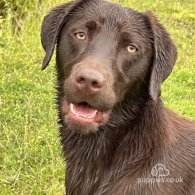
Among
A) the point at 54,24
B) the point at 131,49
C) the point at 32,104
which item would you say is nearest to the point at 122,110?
the point at 131,49

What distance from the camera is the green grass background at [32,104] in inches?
199

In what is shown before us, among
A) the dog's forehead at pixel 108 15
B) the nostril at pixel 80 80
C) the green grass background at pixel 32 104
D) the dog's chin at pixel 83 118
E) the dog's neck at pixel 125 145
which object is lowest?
the green grass background at pixel 32 104

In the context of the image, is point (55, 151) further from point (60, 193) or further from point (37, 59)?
point (37, 59)

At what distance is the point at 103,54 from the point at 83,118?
46cm

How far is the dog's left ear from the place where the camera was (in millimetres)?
3621

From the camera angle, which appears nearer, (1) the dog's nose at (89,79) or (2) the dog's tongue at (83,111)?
(1) the dog's nose at (89,79)

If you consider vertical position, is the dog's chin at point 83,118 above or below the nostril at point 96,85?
below

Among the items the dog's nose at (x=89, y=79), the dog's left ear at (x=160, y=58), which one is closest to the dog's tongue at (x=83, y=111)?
Answer: the dog's nose at (x=89, y=79)

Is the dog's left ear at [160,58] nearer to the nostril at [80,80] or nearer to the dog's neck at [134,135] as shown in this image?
the dog's neck at [134,135]

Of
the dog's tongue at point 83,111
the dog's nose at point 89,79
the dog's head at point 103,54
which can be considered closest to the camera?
the dog's nose at point 89,79

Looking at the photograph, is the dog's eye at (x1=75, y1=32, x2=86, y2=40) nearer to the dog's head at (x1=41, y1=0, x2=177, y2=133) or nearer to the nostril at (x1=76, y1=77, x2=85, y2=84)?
the dog's head at (x1=41, y1=0, x2=177, y2=133)

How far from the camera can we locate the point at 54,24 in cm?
380

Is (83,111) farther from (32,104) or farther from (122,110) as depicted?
(32,104)

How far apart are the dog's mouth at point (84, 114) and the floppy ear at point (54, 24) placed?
1.78ft
